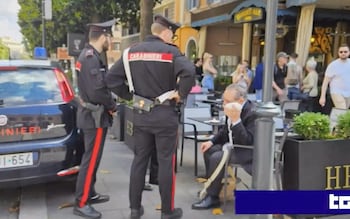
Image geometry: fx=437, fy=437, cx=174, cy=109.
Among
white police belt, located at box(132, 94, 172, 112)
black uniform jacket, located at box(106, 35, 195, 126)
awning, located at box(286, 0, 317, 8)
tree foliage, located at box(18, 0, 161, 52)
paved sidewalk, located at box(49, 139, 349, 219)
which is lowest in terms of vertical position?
paved sidewalk, located at box(49, 139, 349, 219)

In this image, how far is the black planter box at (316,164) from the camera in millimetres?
3988

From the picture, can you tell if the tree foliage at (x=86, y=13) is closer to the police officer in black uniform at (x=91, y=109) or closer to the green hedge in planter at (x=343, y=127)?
the police officer in black uniform at (x=91, y=109)

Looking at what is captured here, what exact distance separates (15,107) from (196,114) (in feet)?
8.99

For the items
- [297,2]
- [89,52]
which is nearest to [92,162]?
[89,52]

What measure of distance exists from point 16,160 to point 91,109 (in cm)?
94

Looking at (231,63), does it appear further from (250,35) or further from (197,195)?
(197,195)

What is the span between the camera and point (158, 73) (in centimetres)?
380

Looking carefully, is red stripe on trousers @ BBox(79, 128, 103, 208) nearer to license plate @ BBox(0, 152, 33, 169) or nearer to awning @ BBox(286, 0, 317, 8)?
license plate @ BBox(0, 152, 33, 169)

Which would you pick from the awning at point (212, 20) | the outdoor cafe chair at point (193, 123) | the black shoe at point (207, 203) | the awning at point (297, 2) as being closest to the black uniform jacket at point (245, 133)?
the black shoe at point (207, 203)

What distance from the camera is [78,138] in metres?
Result: 4.78

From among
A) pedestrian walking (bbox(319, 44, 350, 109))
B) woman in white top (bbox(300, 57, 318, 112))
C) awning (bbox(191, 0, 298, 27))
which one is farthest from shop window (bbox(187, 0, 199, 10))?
pedestrian walking (bbox(319, 44, 350, 109))

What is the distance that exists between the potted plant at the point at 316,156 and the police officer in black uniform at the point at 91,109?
1782 mm

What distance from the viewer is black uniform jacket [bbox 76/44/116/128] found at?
13.7ft

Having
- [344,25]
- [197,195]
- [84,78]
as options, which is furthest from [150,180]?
[344,25]
